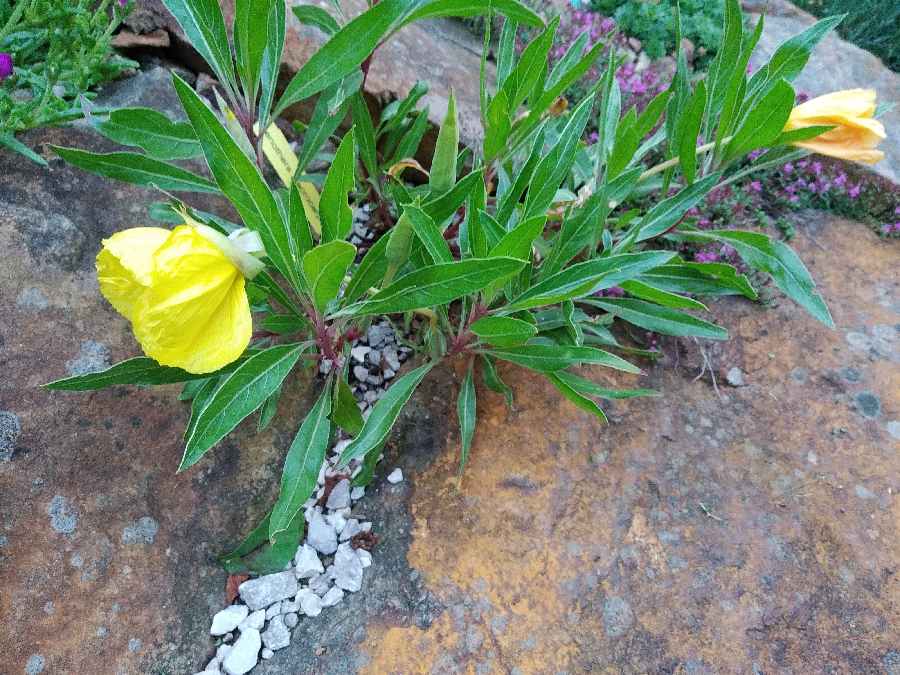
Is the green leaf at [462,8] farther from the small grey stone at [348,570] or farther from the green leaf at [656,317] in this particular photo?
the small grey stone at [348,570]

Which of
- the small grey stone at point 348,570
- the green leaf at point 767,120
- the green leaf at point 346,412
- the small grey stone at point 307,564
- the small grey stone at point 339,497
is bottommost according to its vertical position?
the small grey stone at point 307,564

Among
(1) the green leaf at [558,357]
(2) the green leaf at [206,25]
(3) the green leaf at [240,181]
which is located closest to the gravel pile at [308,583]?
(1) the green leaf at [558,357]

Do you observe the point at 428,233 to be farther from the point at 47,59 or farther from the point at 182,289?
the point at 47,59

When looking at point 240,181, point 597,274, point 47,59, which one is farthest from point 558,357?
point 47,59

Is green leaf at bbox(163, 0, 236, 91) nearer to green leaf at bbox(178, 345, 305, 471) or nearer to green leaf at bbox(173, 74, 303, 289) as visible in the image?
green leaf at bbox(173, 74, 303, 289)

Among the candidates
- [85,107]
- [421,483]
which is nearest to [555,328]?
[421,483]

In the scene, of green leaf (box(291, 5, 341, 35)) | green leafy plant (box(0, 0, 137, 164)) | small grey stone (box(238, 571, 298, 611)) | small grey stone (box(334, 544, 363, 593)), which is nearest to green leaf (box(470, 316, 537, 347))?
small grey stone (box(334, 544, 363, 593))
